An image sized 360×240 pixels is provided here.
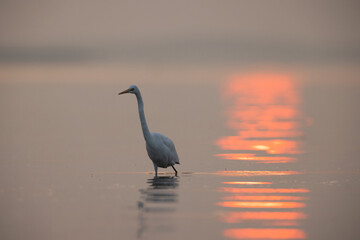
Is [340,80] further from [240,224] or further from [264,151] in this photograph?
[240,224]

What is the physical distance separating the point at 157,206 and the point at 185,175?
14.5ft

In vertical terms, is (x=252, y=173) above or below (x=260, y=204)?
above

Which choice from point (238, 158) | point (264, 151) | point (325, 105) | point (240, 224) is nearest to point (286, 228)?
point (240, 224)

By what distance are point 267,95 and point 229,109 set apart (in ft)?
39.0

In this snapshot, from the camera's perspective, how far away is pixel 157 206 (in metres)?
17.0

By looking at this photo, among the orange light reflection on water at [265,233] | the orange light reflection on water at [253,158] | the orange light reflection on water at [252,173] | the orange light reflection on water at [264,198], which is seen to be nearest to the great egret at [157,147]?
the orange light reflection on water at [252,173]

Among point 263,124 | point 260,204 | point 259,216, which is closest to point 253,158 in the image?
point 260,204

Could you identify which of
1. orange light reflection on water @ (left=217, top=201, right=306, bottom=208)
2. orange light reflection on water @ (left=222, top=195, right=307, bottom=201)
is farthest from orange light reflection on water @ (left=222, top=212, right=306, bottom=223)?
orange light reflection on water @ (left=222, top=195, right=307, bottom=201)

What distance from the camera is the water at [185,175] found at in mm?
15469

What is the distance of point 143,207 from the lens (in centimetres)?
1683

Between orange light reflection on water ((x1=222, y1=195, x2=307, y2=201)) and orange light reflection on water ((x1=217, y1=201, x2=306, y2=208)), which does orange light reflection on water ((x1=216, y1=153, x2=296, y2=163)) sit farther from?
orange light reflection on water ((x1=217, y1=201, x2=306, y2=208))

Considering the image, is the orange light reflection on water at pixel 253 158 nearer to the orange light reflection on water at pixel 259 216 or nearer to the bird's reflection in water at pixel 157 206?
the bird's reflection in water at pixel 157 206

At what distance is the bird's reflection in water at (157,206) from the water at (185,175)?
0.07 ft

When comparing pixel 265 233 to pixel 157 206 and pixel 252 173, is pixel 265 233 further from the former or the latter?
pixel 252 173
